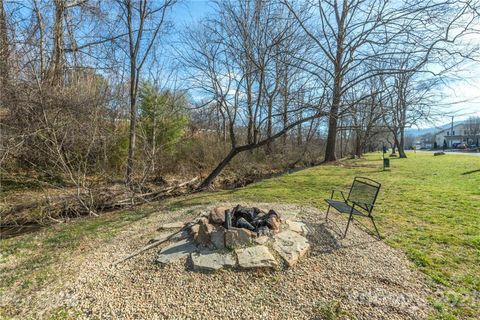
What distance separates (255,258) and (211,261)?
484 mm

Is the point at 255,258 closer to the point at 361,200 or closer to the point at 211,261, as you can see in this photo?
the point at 211,261

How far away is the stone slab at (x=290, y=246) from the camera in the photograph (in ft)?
8.89

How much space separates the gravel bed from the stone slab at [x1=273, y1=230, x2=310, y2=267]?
93 millimetres

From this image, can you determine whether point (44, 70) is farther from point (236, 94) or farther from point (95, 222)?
point (236, 94)

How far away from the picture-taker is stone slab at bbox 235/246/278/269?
2.56 meters

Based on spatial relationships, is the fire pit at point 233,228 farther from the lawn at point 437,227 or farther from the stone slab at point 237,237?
the lawn at point 437,227

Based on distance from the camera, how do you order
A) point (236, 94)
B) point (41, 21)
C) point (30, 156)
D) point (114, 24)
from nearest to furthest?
point (30, 156) < point (41, 21) < point (114, 24) < point (236, 94)

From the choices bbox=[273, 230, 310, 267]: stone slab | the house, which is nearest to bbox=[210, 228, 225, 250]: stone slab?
bbox=[273, 230, 310, 267]: stone slab

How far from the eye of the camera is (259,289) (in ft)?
7.55

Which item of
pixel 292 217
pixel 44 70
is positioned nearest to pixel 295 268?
pixel 292 217

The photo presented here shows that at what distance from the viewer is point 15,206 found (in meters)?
5.32

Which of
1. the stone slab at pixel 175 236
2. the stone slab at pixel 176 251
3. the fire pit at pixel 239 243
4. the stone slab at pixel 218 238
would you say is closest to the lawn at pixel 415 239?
the stone slab at pixel 175 236

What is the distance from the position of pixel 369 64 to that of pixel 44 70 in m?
8.67

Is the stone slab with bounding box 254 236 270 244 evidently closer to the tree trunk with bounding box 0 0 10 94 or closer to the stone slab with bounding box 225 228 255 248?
the stone slab with bounding box 225 228 255 248
